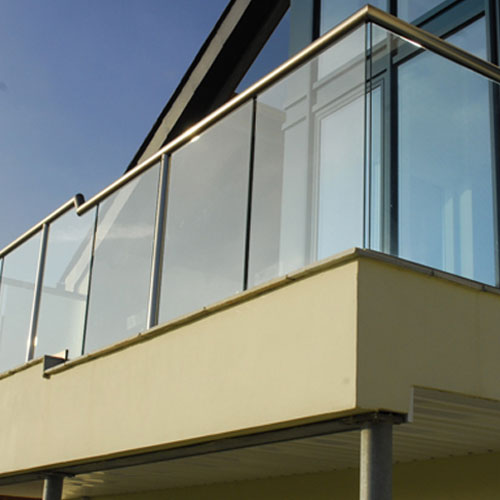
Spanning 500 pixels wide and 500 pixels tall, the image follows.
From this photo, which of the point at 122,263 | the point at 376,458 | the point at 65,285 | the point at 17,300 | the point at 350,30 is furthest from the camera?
the point at 17,300

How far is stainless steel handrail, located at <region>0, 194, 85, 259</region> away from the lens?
784cm

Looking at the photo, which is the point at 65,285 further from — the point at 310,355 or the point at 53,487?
the point at 310,355

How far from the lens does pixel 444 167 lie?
456 cm

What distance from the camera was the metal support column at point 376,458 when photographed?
13.5ft

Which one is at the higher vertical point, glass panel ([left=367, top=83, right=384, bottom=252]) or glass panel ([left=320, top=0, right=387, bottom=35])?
glass panel ([left=320, top=0, right=387, bottom=35])

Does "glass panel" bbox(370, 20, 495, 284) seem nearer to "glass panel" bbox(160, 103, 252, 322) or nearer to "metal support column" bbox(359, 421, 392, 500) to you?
"metal support column" bbox(359, 421, 392, 500)

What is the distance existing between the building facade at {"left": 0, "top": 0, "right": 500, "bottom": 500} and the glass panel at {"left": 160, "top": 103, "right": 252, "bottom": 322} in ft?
0.06

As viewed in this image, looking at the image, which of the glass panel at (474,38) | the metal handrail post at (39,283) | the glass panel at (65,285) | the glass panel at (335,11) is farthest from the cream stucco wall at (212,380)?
the glass panel at (335,11)

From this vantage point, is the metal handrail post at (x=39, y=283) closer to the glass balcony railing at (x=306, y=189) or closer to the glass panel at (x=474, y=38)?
the glass balcony railing at (x=306, y=189)

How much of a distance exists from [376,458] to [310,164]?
1.72 meters

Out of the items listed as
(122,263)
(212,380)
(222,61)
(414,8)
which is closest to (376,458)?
(212,380)

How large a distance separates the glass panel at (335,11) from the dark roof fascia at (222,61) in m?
1.48

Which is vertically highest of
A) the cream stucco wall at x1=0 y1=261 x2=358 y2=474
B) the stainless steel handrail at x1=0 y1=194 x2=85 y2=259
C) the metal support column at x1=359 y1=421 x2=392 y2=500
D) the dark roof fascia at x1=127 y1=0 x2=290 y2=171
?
the dark roof fascia at x1=127 y1=0 x2=290 y2=171

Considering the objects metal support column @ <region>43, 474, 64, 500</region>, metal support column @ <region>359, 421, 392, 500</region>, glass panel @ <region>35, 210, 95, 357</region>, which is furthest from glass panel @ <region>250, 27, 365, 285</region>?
metal support column @ <region>43, 474, 64, 500</region>
